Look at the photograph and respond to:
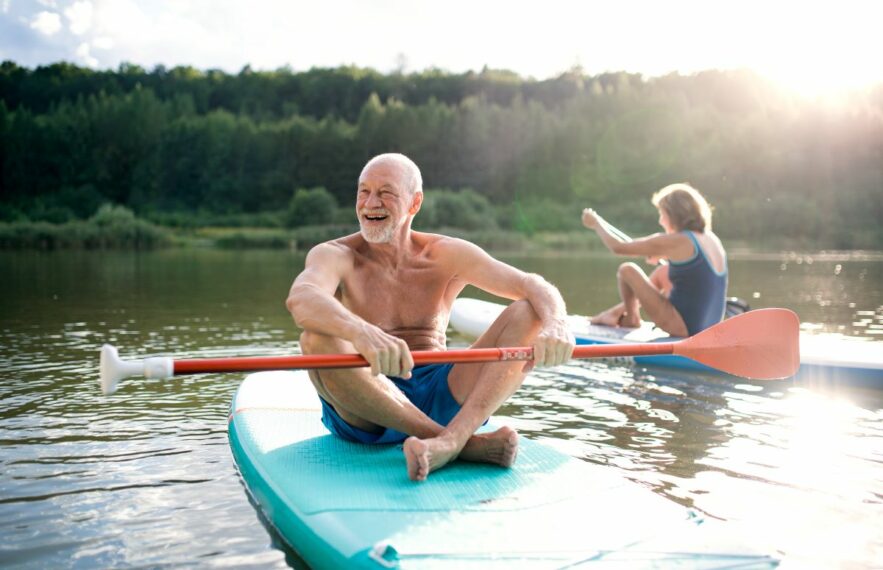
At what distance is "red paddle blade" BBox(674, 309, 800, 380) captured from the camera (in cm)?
394

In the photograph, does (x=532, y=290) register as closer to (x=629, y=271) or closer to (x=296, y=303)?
(x=296, y=303)

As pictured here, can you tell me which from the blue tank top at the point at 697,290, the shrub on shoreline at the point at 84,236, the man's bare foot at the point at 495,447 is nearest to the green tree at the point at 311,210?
the shrub on shoreline at the point at 84,236

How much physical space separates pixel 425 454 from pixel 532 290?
784 mm

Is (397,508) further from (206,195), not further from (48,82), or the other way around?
(48,82)

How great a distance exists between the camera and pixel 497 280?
3.56 meters

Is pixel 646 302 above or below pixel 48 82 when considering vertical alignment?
below

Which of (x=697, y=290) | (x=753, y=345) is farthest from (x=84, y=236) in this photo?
(x=753, y=345)

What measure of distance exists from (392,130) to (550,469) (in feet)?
181

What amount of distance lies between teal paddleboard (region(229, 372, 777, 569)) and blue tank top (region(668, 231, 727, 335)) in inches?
140

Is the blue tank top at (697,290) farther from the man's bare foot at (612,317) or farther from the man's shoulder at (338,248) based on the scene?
the man's shoulder at (338,248)

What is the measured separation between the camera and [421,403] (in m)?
3.58

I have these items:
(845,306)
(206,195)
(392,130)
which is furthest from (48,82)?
(845,306)

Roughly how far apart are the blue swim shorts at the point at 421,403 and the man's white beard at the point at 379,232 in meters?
0.56

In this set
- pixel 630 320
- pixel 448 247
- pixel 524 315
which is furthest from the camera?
pixel 630 320
